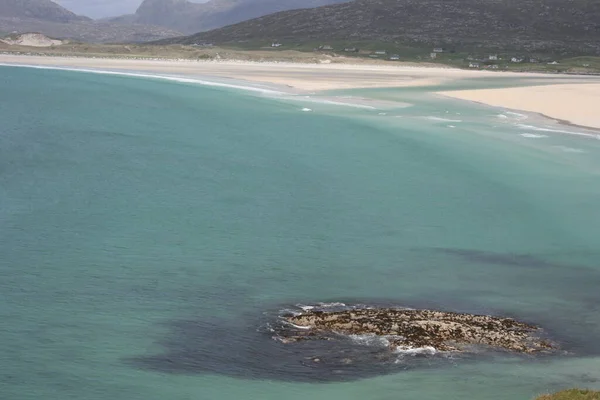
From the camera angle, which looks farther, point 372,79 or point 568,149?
point 372,79

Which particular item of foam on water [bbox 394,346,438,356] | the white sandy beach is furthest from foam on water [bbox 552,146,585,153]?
foam on water [bbox 394,346,438,356]

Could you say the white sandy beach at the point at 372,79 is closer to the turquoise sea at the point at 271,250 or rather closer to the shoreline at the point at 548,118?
the shoreline at the point at 548,118

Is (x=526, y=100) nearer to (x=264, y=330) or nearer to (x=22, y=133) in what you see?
(x=22, y=133)

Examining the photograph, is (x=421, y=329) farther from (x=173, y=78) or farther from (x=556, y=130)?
(x=173, y=78)

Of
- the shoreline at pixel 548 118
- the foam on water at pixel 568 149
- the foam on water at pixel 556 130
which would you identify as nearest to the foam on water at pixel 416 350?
the foam on water at pixel 568 149

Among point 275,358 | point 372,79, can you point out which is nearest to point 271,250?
point 275,358

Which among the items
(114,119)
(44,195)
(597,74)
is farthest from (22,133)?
(597,74)

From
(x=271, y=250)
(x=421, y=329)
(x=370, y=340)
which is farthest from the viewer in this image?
(x=271, y=250)
